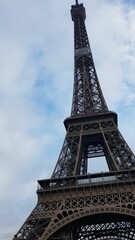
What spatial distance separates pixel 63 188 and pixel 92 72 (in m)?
19.8

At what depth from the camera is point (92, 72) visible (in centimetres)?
4612

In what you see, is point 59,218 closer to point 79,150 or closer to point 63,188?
point 63,188

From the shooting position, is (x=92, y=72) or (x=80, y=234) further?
(x=92, y=72)

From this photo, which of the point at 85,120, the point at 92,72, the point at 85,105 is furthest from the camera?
the point at 92,72

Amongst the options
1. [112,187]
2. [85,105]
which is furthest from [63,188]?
[85,105]

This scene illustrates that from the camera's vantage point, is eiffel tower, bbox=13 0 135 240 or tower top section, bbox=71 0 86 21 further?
tower top section, bbox=71 0 86 21

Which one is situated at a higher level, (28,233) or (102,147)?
(102,147)

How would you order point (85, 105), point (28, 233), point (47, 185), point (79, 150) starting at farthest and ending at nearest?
point (85, 105) < point (79, 150) < point (47, 185) < point (28, 233)

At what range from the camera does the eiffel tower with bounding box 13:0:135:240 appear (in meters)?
28.6

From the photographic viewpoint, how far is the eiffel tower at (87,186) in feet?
93.8

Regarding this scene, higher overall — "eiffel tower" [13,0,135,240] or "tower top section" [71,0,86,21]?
"tower top section" [71,0,86,21]

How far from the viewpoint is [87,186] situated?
31.2 metres

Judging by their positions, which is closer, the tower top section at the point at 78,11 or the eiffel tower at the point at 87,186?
the eiffel tower at the point at 87,186

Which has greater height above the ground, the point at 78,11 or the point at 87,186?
the point at 78,11
